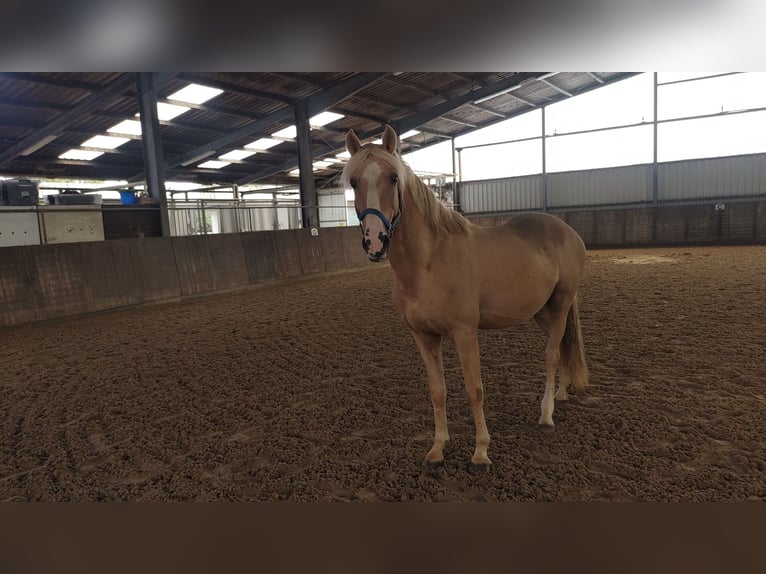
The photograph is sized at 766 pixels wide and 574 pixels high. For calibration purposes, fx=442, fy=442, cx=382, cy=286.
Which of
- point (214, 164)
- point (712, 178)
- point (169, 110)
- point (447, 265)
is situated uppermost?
point (169, 110)

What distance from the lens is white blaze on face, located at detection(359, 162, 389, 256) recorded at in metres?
1.71

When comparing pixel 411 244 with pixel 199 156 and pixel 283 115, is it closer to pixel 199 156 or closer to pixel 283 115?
pixel 283 115

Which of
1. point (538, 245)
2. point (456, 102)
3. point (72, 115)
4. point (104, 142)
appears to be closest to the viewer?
point (538, 245)

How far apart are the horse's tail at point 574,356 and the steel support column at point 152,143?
920cm

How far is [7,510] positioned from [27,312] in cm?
759

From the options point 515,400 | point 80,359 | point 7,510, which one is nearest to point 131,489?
point 7,510

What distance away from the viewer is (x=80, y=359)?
15.2ft

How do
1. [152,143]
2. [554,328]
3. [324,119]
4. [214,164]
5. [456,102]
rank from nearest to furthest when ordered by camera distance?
[554,328] → [152,143] → [324,119] → [456,102] → [214,164]

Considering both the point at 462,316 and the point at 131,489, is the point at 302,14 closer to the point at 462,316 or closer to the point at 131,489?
the point at 462,316

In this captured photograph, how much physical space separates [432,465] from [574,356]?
1.44 metres

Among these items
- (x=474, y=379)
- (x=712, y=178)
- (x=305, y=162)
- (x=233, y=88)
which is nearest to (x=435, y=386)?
(x=474, y=379)

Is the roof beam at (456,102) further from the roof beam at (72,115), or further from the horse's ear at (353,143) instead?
the horse's ear at (353,143)

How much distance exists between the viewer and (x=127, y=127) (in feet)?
45.0

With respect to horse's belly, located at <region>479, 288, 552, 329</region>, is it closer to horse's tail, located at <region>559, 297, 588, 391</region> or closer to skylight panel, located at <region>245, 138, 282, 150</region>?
horse's tail, located at <region>559, 297, 588, 391</region>
